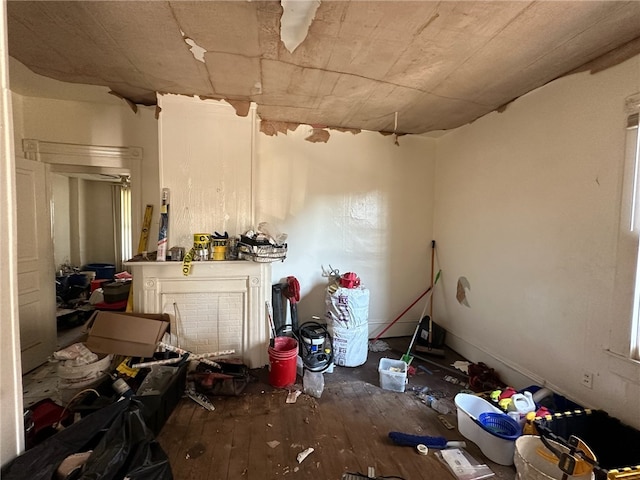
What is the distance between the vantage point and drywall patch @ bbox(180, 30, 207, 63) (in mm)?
1699

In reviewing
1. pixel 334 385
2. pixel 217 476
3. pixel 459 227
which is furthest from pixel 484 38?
pixel 217 476

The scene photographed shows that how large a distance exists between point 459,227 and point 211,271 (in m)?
2.68

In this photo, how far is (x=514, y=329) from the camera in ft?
7.92

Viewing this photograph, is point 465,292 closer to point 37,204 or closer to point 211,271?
point 211,271

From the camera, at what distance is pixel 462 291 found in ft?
9.98

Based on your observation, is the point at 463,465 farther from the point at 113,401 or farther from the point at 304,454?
the point at 113,401

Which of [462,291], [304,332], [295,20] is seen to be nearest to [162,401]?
[304,332]

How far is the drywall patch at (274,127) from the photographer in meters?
3.05

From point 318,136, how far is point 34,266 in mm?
3083

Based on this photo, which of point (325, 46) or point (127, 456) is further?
point (325, 46)

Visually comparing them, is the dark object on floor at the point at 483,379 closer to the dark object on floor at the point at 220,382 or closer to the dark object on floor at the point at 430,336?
the dark object on floor at the point at 430,336

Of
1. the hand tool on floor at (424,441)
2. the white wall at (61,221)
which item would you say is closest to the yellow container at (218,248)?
the hand tool on floor at (424,441)

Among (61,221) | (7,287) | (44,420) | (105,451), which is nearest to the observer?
(7,287)

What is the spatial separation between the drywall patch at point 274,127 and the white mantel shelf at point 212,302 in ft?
4.96
